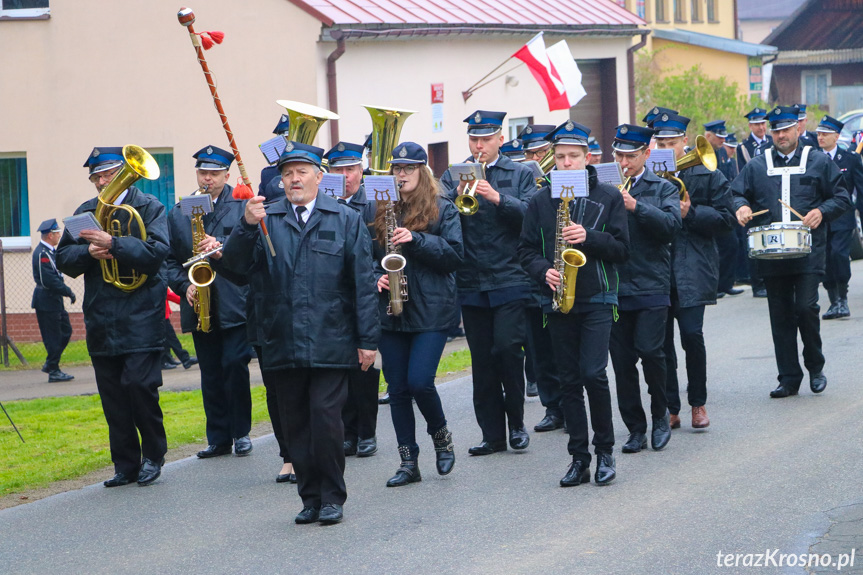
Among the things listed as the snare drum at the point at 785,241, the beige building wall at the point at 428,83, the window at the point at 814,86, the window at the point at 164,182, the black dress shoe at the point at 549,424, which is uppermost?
the window at the point at 814,86

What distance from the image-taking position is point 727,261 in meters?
17.7

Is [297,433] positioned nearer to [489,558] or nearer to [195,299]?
[489,558]

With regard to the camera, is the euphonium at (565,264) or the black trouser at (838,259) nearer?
the euphonium at (565,264)

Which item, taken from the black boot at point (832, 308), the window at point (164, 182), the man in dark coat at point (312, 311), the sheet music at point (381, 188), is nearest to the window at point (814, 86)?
the window at point (164, 182)

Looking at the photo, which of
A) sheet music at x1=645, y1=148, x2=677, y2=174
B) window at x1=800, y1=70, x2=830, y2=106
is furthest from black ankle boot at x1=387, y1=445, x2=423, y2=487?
window at x1=800, y1=70, x2=830, y2=106

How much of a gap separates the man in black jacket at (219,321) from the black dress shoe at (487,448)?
1662 mm

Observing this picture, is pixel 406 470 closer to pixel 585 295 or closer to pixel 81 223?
pixel 585 295

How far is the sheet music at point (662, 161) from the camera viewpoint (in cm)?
874

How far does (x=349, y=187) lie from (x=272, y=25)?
9373 mm

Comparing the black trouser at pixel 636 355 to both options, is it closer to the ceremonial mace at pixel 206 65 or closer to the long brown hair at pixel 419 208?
the long brown hair at pixel 419 208

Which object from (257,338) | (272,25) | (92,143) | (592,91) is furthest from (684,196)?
(592,91)

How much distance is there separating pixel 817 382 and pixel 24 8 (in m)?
13.1

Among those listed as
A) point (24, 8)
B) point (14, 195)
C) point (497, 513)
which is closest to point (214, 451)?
point (497, 513)

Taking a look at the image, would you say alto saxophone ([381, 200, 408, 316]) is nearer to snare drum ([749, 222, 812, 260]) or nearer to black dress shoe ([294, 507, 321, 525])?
black dress shoe ([294, 507, 321, 525])
